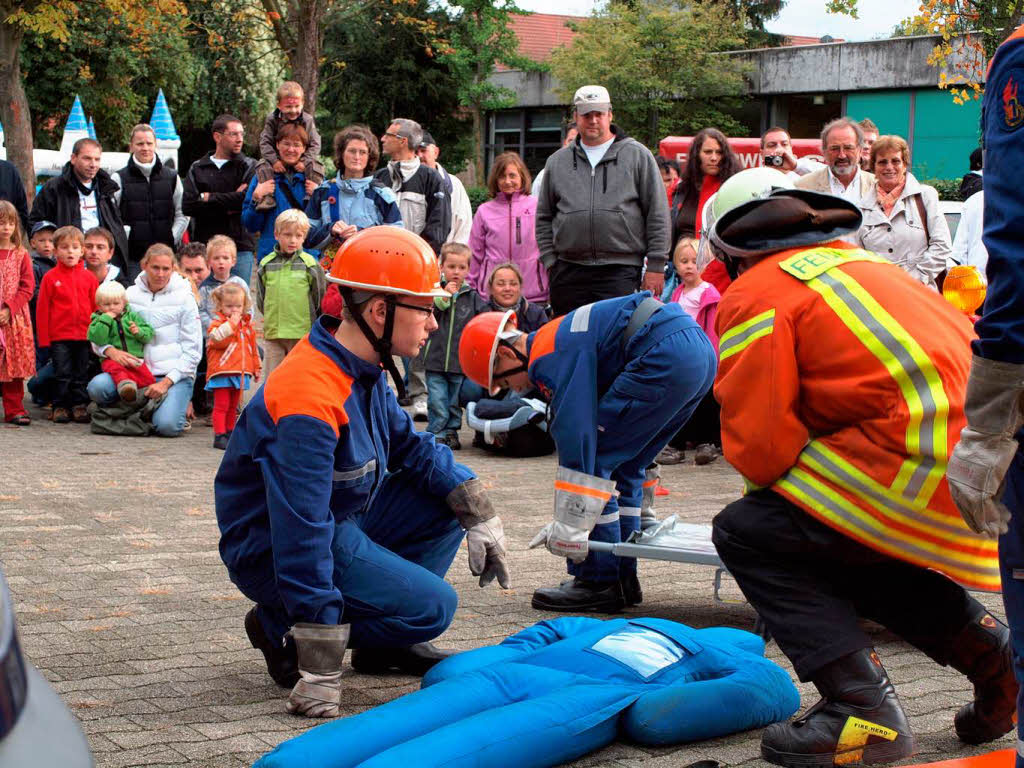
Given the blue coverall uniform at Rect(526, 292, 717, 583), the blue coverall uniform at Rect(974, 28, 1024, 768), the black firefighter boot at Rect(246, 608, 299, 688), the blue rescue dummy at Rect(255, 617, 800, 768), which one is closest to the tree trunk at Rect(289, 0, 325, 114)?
the blue coverall uniform at Rect(526, 292, 717, 583)

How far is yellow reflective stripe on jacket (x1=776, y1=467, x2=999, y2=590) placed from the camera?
141 inches

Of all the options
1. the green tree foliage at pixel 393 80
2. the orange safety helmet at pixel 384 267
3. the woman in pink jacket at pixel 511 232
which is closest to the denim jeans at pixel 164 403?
the woman in pink jacket at pixel 511 232

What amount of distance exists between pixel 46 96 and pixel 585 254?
2642cm

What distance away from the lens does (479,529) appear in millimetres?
4480

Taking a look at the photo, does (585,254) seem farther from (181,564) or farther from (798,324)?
(798,324)

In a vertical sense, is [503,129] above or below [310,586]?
above

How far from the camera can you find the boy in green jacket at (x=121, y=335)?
10.1 meters

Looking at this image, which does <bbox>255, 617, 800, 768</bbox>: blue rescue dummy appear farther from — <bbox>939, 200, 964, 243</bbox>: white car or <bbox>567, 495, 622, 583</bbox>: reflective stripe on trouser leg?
<bbox>939, 200, 964, 243</bbox>: white car

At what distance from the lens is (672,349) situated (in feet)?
17.6

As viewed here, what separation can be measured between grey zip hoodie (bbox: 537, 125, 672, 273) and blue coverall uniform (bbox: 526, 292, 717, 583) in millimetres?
3295

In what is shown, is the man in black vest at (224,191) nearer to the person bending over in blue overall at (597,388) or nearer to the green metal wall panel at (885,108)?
the person bending over in blue overall at (597,388)

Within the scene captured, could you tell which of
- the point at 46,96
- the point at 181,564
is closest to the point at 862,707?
the point at 181,564

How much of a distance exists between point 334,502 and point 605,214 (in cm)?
490

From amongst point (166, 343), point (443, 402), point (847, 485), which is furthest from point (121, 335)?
point (847, 485)
